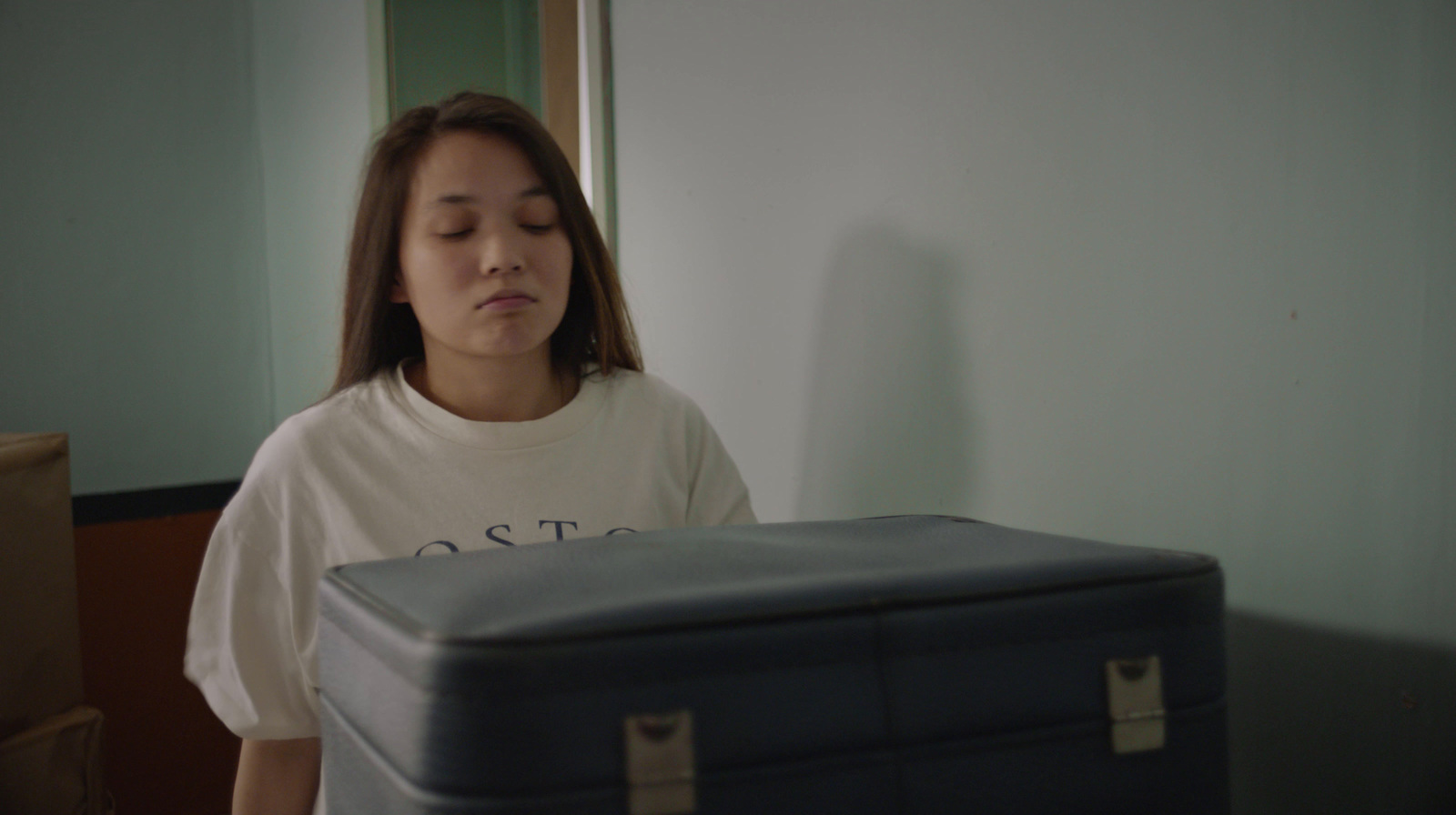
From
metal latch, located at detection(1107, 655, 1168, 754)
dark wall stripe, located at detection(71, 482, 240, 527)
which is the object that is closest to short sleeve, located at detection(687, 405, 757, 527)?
metal latch, located at detection(1107, 655, 1168, 754)

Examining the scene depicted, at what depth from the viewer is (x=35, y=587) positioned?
1.29 m

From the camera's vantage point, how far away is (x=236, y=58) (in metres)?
2.58

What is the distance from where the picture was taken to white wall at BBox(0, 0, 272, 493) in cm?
230

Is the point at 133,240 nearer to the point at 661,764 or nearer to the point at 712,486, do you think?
the point at 712,486

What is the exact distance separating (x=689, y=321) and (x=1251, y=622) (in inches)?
30.5

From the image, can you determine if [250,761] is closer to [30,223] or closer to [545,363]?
[545,363]

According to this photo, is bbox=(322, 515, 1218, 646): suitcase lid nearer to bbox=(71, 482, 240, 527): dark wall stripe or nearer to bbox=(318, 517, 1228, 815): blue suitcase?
bbox=(318, 517, 1228, 815): blue suitcase

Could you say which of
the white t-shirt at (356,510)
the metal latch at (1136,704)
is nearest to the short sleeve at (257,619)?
the white t-shirt at (356,510)

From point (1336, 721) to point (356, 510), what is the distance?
0.73 metres

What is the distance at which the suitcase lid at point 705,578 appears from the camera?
426 millimetres

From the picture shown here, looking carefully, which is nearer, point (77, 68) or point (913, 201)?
point (913, 201)

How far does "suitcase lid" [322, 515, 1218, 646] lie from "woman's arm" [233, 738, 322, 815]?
0.45m

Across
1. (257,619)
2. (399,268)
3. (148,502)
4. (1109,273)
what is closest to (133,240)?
(148,502)

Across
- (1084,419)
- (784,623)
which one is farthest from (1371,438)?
(784,623)
